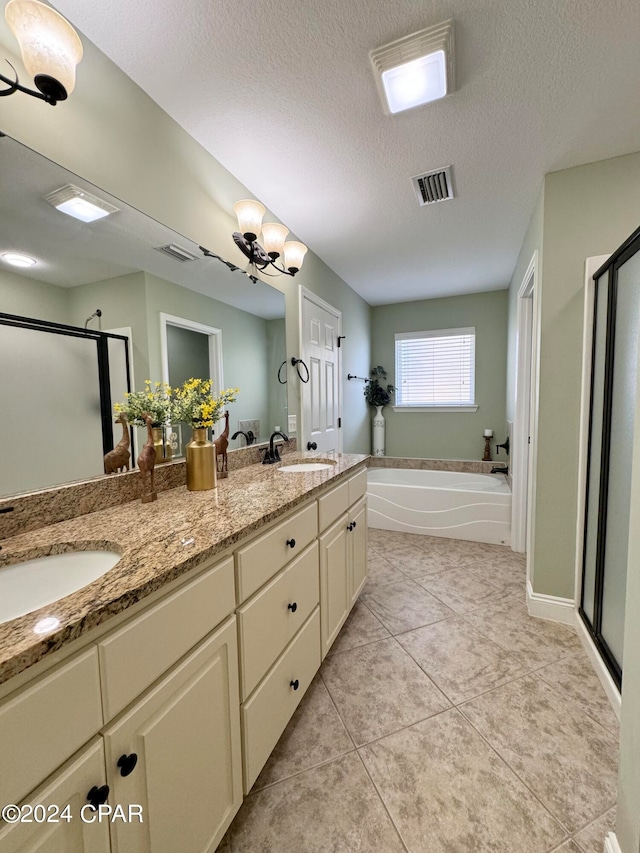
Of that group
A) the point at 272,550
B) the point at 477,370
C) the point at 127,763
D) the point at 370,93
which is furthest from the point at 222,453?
the point at 477,370

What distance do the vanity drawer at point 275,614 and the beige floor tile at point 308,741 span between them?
425 mm

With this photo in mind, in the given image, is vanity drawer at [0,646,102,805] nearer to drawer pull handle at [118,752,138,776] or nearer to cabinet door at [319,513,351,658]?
drawer pull handle at [118,752,138,776]

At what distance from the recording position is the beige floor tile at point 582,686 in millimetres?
1409

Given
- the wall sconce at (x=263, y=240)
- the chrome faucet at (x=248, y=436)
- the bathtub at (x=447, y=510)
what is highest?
the wall sconce at (x=263, y=240)

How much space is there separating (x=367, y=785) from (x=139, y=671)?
3.30 ft

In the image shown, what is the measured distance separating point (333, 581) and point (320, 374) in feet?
5.84

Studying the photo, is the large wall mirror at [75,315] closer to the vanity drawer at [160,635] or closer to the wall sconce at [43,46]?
the wall sconce at [43,46]

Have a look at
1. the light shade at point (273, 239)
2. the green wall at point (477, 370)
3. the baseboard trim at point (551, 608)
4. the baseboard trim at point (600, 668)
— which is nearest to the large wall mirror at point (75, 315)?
the light shade at point (273, 239)

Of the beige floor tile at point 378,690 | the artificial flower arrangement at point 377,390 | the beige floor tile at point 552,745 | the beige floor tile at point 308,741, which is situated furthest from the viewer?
the artificial flower arrangement at point 377,390

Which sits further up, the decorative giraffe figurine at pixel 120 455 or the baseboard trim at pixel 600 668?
the decorative giraffe figurine at pixel 120 455

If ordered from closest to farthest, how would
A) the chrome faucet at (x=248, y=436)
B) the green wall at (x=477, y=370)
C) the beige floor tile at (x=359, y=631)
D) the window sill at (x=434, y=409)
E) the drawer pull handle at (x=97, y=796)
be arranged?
the drawer pull handle at (x=97, y=796) → the beige floor tile at (x=359, y=631) → the chrome faucet at (x=248, y=436) → the green wall at (x=477, y=370) → the window sill at (x=434, y=409)

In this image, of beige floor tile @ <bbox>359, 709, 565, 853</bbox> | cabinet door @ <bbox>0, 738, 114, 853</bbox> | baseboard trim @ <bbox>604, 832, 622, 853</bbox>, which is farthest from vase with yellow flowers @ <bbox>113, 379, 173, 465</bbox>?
baseboard trim @ <bbox>604, 832, 622, 853</bbox>

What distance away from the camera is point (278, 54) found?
126 cm

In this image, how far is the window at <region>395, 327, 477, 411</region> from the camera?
419 centimetres
